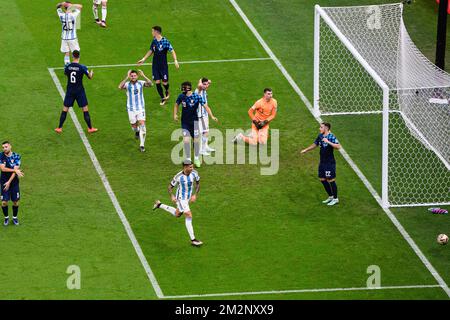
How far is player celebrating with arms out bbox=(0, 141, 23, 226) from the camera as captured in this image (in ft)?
90.9

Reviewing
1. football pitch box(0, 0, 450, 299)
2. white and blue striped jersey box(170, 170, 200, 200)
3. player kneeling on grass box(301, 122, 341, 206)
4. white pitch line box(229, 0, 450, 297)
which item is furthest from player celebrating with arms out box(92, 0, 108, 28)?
white and blue striped jersey box(170, 170, 200, 200)

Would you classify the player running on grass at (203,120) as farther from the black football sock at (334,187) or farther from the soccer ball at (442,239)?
the soccer ball at (442,239)

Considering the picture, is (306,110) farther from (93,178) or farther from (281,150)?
(93,178)

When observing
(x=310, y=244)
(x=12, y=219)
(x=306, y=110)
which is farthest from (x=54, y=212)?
(x=306, y=110)

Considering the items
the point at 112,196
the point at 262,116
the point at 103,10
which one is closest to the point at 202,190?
the point at 112,196

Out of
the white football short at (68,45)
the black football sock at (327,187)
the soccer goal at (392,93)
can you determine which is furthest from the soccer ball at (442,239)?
the white football short at (68,45)

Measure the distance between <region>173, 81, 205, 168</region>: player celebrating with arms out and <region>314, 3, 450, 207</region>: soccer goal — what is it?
13.0 ft

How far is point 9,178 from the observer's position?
28.0 metres

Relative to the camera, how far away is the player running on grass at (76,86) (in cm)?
3212

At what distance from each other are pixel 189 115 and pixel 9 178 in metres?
4.81

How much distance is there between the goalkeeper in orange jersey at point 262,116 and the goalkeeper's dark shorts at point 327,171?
3.05m

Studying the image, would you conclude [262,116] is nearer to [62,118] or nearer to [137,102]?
[137,102]

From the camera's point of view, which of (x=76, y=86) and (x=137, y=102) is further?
(x=76, y=86)

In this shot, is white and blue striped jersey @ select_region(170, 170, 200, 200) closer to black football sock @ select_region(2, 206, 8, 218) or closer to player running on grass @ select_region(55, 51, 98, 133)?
black football sock @ select_region(2, 206, 8, 218)
